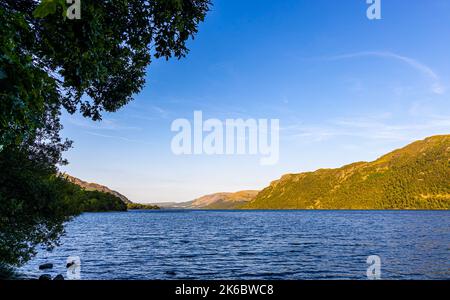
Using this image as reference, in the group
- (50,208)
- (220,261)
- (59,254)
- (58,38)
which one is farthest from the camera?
(59,254)

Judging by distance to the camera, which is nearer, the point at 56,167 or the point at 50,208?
the point at 50,208

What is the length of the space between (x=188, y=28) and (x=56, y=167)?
2052cm

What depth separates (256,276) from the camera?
41.0 metres

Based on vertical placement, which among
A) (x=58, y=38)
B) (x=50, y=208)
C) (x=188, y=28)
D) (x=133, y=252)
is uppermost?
(x=188, y=28)

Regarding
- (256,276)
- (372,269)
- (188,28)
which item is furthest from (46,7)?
(372,269)

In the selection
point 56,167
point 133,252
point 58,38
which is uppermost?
point 58,38

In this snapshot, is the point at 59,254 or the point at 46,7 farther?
the point at 59,254

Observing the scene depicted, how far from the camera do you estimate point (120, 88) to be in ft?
45.3

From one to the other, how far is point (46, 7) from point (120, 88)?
10.2 meters

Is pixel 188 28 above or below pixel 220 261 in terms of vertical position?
above
